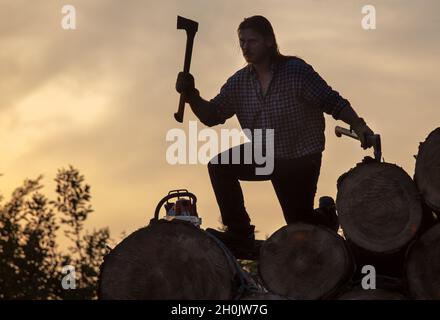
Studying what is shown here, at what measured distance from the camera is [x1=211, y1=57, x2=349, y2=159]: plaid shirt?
10.6 m

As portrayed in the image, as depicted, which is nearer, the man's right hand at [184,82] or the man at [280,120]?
the man at [280,120]

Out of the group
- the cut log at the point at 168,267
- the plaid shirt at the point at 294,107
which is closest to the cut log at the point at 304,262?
the plaid shirt at the point at 294,107

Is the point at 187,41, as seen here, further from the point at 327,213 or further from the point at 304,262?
the point at 304,262

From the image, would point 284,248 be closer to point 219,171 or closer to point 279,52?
point 219,171

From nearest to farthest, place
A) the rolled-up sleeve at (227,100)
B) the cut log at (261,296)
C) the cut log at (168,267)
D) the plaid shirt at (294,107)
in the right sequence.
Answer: the cut log at (261,296) → the cut log at (168,267) → the plaid shirt at (294,107) → the rolled-up sleeve at (227,100)

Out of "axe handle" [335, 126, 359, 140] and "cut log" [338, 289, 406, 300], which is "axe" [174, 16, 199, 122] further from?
"cut log" [338, 289, 406, 300]

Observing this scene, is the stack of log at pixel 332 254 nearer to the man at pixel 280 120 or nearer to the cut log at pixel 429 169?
the cut log at pixel 429 169

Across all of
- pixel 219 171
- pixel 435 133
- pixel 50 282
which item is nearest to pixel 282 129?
pixel 219 171

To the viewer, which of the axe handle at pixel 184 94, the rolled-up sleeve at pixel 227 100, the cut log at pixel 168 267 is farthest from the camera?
the rolled-up sleeve at pixel 227 100

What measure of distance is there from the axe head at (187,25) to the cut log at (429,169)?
234cm

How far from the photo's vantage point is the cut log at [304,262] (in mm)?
9875

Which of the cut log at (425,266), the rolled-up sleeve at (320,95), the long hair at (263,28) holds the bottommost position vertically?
the cut log at (425,266)

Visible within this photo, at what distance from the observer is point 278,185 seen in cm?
1061

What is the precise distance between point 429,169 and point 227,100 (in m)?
2.16
